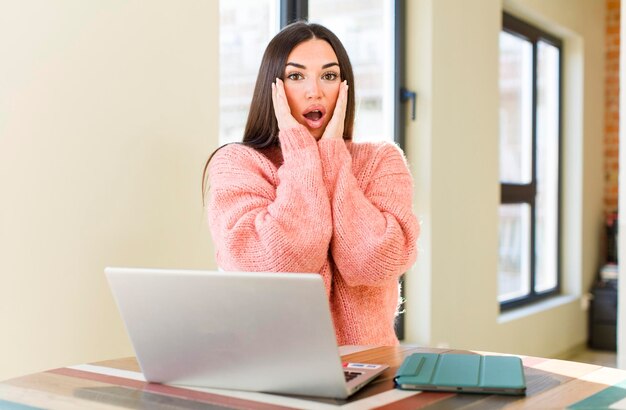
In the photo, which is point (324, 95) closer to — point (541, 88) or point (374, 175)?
point (374, 175)

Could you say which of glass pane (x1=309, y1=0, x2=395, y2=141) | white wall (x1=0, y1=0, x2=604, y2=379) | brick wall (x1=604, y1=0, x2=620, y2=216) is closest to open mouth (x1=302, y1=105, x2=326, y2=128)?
white wall (x1=0, y1=0, x2=604, y2=379)

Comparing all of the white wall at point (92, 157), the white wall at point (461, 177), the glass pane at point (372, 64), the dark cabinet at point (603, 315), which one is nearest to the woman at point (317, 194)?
the white wall at point (92, 157)

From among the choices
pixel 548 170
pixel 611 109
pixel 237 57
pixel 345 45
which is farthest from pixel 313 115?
pixel 611 109

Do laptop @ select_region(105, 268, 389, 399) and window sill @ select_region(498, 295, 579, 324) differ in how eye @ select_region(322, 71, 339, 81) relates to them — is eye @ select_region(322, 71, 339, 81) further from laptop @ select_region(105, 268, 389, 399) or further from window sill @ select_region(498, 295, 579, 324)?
window sill @ select_region(498, 295, 579, 324)

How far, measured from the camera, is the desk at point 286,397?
3.64ft

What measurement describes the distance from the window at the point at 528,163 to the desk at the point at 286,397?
11.2ft

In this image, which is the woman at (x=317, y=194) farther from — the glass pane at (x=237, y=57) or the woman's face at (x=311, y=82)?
the glass pane at (x=237, y=57)

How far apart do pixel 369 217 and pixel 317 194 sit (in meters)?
0.13

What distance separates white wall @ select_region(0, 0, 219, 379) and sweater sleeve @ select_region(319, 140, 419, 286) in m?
0.50

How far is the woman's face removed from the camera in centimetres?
193

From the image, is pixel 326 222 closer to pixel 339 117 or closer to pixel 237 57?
pixel 339 117

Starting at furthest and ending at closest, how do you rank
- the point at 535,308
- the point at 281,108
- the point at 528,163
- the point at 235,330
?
1. the point at 528,163
2. the point at 535,308
3. the point at 281,108
4. the point at 235,330

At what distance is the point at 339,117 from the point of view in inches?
76.4

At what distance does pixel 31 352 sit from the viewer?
1.79m
